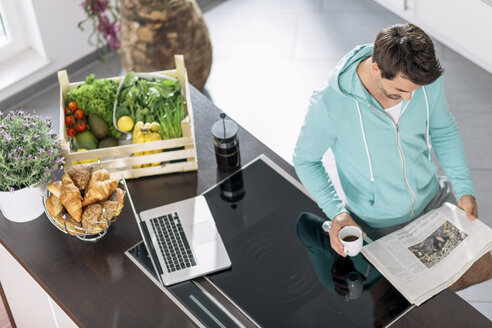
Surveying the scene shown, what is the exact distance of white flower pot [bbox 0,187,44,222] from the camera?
6.67 ft

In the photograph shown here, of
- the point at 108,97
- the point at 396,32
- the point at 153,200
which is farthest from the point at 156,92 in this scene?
the point at 396,32

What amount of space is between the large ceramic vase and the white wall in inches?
20.9

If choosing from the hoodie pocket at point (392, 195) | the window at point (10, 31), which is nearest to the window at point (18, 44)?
the window at point (10, 31)

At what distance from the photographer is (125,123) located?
7.43 ft

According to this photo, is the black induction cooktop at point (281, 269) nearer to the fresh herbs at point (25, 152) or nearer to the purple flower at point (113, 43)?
the fresh herbs at point (25, 152)

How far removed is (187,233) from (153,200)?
19 centimetres

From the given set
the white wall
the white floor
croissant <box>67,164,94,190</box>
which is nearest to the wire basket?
croissant <box>67,164,94,190</box>

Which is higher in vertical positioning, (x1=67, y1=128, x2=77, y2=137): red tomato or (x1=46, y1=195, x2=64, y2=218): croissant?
(x1=67, y1=128, x2=77, y2=137): red tomato

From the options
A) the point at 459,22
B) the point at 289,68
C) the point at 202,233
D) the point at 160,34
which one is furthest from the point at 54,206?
the point at 459,22

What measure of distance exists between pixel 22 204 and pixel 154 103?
557 millimetres

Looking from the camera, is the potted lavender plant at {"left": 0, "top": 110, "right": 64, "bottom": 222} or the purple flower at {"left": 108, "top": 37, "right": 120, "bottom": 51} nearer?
the potted lavender plant at {"left": 0, "top": 110, "right": 64, "bottom": 222}

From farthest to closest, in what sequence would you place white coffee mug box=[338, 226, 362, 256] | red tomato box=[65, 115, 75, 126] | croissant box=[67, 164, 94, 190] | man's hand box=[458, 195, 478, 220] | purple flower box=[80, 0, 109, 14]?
purple flower box=[80, 0, 109, 14] → red tomato box=[65, 115, 75, 126] → man's hand box=[458, 195, 478, 220] → croissant box=[67, 164, 94, 190] → white coffee mug box=[338, 226, 362, 256]

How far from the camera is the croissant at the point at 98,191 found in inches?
78.4

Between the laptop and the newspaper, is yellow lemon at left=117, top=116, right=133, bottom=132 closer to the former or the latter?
the laptop
